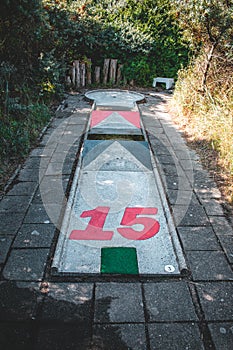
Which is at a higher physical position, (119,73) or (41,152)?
(119,73)

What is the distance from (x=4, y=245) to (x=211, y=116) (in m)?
4.58

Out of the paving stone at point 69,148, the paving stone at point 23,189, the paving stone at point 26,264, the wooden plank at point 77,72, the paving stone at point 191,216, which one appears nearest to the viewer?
the paving stone at point 26,264

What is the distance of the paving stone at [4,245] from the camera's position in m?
2.81

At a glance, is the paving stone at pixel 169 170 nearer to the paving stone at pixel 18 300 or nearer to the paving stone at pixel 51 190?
the paving stone at pixel 51 190

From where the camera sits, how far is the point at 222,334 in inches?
86.0

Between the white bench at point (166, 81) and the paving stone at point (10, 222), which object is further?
the white bench at point (166, 81)

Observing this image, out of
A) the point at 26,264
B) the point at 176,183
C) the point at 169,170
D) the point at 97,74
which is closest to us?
the point at 26,264

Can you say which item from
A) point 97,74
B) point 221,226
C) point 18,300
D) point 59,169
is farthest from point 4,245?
point 97,74

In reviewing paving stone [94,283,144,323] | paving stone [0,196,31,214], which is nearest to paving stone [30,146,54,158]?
paving stone [0,196,31,214]

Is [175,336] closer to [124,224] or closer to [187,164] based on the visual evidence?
[124,224]

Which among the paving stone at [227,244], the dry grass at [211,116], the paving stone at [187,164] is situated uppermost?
the dry grass at [211,116]

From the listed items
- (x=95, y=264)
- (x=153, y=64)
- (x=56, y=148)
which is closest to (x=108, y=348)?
(x=95, y=264)

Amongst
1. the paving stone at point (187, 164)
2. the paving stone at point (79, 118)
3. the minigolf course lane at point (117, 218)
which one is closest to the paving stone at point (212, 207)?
the minigolf course lane at point (117, 218)

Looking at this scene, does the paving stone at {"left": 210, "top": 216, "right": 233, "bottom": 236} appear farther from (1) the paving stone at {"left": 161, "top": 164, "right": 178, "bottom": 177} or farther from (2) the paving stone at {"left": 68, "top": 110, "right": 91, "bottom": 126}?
(2) the paving stone at {"left": 68, "top": 110, "right": 91, "bottom": 126}
